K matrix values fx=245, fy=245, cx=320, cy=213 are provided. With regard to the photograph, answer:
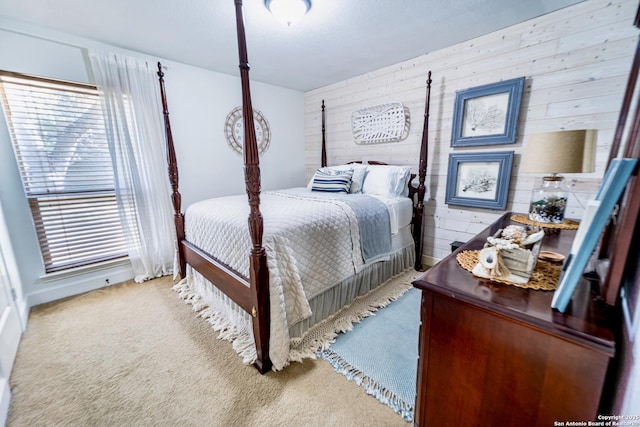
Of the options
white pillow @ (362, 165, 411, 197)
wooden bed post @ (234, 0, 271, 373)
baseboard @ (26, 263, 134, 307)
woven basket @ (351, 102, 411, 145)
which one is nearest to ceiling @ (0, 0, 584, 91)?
woven basket @ (351, 102, 411, 145)

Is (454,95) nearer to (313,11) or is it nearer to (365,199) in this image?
(365,199)

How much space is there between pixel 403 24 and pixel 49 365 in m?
3.53

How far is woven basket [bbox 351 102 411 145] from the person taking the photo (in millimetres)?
2906

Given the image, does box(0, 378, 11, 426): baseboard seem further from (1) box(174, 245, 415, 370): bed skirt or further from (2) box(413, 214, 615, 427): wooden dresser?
(2) box(413, 214, 615, 427): wooden dresser

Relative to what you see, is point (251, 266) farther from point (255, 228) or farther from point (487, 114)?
point (487, 114)

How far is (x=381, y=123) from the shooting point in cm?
309

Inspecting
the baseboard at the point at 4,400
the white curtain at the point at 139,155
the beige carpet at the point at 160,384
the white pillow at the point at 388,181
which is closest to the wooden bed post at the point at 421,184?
the white pillow at the point at 388,181

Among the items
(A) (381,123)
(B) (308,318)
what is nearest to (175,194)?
(B) (308,318)

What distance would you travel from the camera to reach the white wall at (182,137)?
6.70 ft

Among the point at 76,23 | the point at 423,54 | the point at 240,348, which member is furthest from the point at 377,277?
the point at 76,23

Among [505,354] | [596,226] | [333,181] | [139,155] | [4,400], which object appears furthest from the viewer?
[333,181]

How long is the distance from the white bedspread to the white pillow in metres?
0.83

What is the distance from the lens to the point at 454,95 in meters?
2.49

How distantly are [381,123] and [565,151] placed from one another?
1.93 meters
